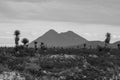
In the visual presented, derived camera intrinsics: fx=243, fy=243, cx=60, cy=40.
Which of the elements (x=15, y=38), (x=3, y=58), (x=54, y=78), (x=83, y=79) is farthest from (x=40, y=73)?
(x=15, y=38)

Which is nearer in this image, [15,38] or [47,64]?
[47,64]

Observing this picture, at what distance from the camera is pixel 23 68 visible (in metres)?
39.2

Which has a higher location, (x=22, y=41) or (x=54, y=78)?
(x=22, y=41)

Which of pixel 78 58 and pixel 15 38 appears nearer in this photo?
pixel 78 58

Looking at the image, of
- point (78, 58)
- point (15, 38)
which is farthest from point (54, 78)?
point (15, 38)

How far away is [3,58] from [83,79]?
1724 cm

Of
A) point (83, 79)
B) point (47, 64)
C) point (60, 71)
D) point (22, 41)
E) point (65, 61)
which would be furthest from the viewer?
point (22, 41)

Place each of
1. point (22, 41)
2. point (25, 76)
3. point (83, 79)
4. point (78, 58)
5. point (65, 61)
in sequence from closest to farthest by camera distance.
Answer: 1. point (25, 76)
2. point (83, 79)
3. point (65, 61)
4. point (78, 58)
5. point (22, 41)

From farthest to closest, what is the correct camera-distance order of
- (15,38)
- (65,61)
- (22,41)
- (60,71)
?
(22,41) → (15,38) → (65,61) → (60,71)

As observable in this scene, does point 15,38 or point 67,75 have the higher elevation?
point 15,38

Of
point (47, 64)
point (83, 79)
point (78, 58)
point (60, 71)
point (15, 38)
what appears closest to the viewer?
point (83, 79)

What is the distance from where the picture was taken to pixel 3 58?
152ft

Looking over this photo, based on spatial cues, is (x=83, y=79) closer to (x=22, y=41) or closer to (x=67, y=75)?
(x=67, y=75)

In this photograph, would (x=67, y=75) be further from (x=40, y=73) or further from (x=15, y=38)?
(x=15, y=38)
